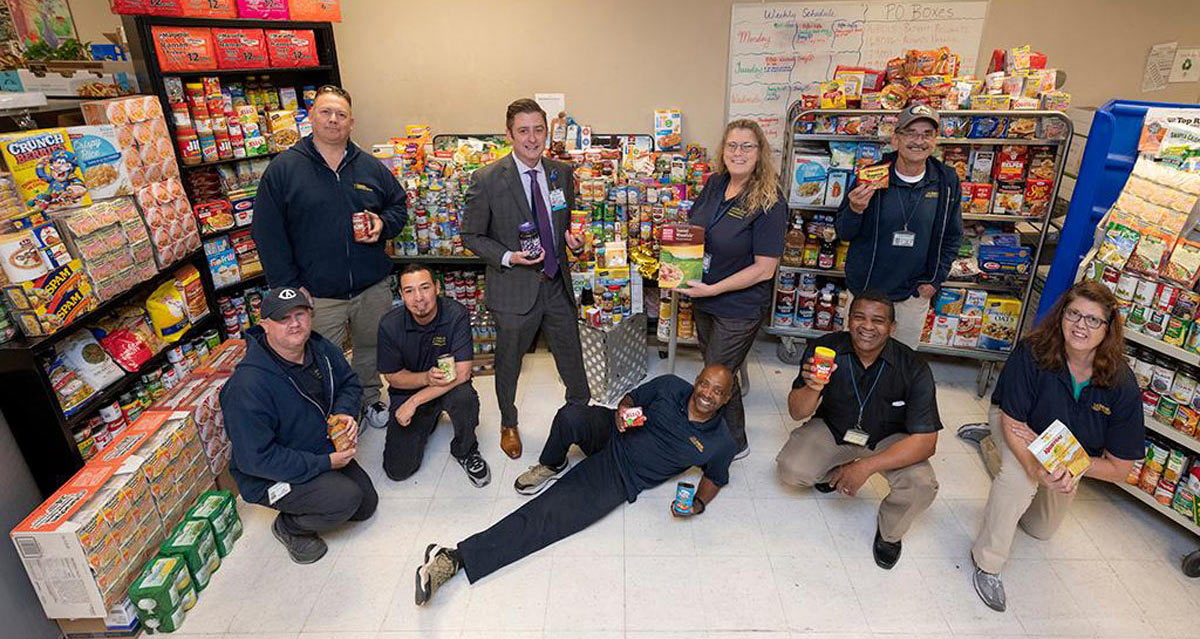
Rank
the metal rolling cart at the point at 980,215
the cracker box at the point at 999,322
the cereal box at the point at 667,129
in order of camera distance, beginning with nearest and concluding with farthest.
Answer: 1. the metal rolling cart at the point at 980,215
2. the cracker box at the point at 999,322
3. the cereal box at the point at 667,129

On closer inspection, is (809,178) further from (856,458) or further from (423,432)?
(423,432)

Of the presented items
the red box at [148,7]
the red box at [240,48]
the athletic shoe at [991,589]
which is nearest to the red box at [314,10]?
the red box at [240,48]

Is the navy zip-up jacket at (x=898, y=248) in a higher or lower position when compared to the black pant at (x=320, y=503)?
higher

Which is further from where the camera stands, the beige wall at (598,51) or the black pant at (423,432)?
the beige wall at (598,51)

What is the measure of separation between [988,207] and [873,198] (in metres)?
1.06

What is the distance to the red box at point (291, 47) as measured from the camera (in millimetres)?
4180

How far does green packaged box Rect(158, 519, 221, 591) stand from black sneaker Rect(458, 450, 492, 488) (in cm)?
119

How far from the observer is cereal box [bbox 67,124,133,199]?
116 inches

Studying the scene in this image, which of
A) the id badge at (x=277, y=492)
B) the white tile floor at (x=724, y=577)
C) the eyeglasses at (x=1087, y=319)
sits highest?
the eyeglasses at (x=1087, y=319)

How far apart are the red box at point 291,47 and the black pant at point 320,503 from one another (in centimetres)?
283

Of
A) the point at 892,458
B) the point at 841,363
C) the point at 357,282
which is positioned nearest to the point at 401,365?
the point at 357,282

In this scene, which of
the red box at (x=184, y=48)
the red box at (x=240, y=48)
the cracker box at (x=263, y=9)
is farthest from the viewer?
the cracker box at (x=263, y=9)

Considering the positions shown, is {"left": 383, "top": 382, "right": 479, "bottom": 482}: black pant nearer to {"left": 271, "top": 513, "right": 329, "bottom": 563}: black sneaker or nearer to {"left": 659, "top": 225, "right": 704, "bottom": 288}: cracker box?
{"left": 271, "top": 513, "right": 329, "bottom": 563}: black sneaker

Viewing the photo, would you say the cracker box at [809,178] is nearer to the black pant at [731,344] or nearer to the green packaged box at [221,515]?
the black pant at [731,344]
